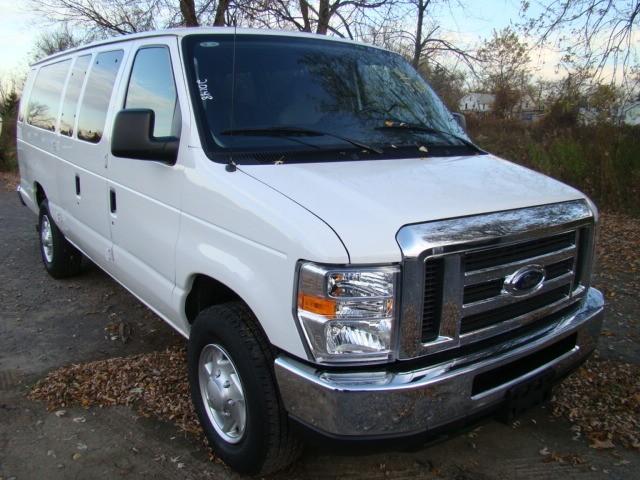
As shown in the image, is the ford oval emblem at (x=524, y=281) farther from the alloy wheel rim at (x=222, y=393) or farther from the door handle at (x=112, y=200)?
the door handle at (x=112, y=200)

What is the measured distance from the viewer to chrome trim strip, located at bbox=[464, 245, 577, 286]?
2248 millimetres

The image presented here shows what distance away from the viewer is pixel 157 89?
3.29 metres

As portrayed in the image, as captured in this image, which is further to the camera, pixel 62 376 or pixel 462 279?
pixel 62 376

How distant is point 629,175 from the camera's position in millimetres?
9672

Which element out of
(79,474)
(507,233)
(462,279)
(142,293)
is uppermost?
(507,233)

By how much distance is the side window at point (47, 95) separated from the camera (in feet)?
17.0

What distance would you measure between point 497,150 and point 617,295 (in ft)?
29.4

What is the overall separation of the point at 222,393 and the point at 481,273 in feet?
4.49

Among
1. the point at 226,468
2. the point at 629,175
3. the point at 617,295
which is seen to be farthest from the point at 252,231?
the point at 629,175

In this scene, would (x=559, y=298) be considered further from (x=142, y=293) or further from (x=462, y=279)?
(x=142, y=293)

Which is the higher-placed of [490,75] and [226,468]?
[490,75]

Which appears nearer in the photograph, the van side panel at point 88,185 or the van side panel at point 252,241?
the van side panel at point 252,241

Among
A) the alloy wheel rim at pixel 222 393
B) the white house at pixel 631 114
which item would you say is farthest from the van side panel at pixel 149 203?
the white house at pixel 631 114

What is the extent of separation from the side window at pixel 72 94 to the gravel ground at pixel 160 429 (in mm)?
1635
